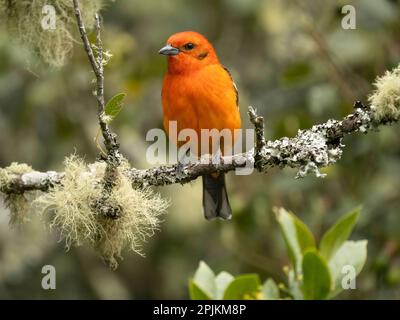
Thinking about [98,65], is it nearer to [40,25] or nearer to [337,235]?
[40,25]

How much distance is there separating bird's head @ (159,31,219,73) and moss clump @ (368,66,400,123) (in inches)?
77.7

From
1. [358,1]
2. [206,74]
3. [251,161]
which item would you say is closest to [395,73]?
[251,161]

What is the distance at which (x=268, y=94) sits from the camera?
6.42 meters

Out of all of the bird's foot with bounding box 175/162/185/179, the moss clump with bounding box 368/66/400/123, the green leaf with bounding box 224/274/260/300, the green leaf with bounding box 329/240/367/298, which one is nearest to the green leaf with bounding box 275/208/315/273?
the green leaf with bounding box 329/240/367/298

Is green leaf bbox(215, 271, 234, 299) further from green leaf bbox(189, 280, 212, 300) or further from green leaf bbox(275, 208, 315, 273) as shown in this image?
green leaf bbox(275, 208, 315, 273)

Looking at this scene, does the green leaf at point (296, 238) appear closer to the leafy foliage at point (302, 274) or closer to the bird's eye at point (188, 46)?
the leafy foliage at point (302, 274)

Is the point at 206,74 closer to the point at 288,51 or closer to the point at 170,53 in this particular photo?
the point at 170,53

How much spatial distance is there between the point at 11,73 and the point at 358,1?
110 inches

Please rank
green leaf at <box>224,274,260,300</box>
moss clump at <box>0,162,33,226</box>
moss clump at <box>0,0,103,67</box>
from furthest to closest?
moss clump at <box>0,0,103,67</box>
moss clump at <box>0,162,33,226</box>
green leaf at <box>224,274,260,300</box>

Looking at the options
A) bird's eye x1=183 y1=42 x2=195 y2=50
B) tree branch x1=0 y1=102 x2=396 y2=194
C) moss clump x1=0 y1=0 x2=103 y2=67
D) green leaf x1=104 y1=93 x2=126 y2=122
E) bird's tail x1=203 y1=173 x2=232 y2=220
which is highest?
bird's eye x1=183 y1=42 x2=195 y2=50

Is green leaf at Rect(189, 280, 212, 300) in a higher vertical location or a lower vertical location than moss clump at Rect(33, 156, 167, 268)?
lower

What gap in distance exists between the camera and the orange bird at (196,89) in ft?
16.0

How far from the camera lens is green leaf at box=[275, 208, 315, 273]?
3.91 m

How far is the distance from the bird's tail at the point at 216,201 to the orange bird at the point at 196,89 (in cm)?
40
